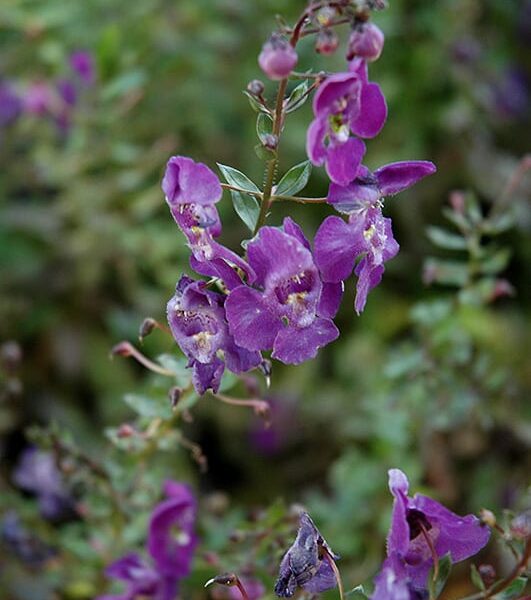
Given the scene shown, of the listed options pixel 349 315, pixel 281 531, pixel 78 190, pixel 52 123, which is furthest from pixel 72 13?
pixel 281 531

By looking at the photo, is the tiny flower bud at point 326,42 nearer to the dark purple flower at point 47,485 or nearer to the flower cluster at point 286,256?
the flower cluster at point 286,256

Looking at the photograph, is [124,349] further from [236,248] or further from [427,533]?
[236,248]

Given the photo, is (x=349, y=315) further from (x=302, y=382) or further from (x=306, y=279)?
(x=306, y=279)

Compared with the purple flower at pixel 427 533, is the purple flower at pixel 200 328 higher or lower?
higher

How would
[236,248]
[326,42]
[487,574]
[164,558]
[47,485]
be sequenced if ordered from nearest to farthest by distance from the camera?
[326,42] → [487,574] → [164,558] → [47,485] → [236,248]

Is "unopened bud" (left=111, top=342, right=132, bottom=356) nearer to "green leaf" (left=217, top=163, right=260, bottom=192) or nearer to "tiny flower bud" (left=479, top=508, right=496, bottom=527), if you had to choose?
"green leaf" (left=217, top=163, right=260, bottom=192)

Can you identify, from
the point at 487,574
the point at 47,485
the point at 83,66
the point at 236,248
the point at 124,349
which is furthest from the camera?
the point at 236,248

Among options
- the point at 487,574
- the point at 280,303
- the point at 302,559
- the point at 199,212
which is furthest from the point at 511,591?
the point at 199,212

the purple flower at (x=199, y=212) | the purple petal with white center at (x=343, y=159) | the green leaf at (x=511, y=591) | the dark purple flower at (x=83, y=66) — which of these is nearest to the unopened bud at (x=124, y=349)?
the purple flower at (x=199, y=212)
